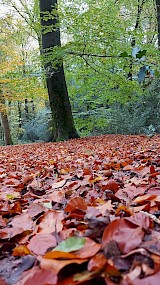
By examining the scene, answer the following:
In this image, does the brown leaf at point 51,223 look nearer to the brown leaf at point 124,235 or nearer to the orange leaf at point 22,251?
the orange leaf at point 22,251

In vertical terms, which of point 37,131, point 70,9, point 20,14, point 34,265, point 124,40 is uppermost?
point 20,14

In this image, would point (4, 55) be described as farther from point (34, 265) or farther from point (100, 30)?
point (34, 265)

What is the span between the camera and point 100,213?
964 millimetres

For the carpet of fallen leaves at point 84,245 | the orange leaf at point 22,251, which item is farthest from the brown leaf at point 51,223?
the orange leaf at point 22,251

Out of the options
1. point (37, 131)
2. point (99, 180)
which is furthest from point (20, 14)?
point (99, 180)

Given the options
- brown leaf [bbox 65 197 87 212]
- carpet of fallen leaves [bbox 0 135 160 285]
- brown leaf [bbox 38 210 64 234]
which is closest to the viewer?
carpet of fallen leaves [bbox 0 135 160 285]

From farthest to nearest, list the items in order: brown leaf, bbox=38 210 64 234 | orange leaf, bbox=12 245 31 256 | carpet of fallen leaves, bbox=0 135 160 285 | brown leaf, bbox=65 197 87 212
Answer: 1. brown leaf, bbox=65 197 87 212
2. brown leaf, bbox=38 210 64 234
3. orange leaf, bbox=12 245 31 256
4. carpet of fallen leaves, bbox=0 135 160 285

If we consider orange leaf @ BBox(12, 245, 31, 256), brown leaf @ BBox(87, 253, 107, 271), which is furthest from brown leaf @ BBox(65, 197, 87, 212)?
brown leaf @ BBox(87, 253, 107, 271)

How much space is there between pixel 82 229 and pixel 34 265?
215 millimetres

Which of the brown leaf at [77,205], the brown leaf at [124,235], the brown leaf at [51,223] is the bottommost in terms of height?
the brown leaf at [51,223]

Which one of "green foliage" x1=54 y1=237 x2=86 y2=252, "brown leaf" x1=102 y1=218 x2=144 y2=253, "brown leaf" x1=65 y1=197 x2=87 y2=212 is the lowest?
"brown leaf" x1=65 y1=197 x2=87 y2=212

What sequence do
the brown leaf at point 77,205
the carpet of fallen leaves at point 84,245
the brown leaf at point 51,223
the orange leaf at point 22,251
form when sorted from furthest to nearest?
the brown leaf at point 77,205, the brown leaf at point 51,223, the orange leaf at point 22,251, the carpet of fallen leaves at point 84,245

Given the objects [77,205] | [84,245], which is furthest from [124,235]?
[77,205]

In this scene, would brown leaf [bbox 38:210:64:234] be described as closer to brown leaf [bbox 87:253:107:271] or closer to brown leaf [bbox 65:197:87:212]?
brown leaf [bbox 65:197:87:212]
